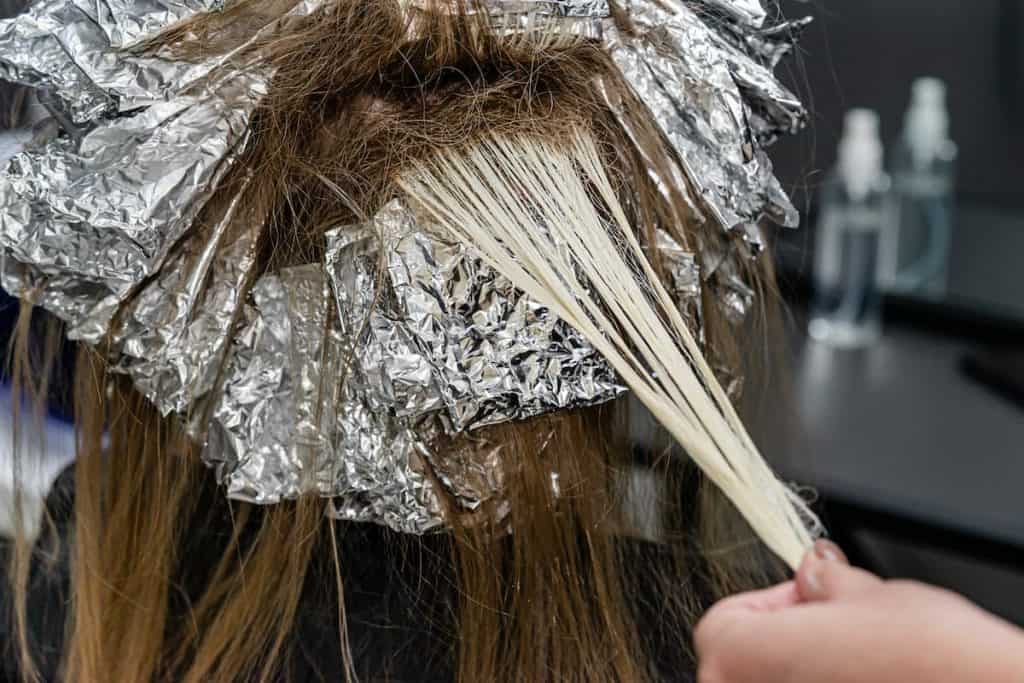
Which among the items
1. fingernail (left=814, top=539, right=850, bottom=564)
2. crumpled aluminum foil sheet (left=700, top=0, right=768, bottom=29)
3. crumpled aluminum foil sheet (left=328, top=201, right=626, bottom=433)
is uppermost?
crumpled aluminum foil sheet (left=700, top=0, right=768, bottom=29)

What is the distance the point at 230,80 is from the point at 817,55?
129 cm

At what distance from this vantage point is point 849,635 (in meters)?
0.42

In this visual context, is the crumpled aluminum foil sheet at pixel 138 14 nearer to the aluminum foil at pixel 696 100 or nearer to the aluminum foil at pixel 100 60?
the aluminum foil at pixel 100 60

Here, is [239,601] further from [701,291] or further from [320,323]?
[701,291]

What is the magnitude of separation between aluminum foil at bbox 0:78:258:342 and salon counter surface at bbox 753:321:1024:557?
599mm

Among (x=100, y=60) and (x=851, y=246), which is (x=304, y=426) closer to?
(x=100, y=60)

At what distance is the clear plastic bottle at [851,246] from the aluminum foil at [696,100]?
929 millimetres

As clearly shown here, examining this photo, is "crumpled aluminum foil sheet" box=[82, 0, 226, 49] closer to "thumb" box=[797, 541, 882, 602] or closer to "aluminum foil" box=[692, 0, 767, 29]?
"aluminum foil" box=[692, 0, 767, 29]

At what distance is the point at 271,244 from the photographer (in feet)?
2.20

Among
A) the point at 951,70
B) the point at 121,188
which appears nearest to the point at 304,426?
the point at 121,188

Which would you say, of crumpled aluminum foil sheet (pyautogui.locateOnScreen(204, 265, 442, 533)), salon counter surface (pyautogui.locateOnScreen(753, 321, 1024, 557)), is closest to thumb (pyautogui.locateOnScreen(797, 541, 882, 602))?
crumpled aluminum foil sheet (pyautogui.locateOnScreen(204, 265, 442, 533))

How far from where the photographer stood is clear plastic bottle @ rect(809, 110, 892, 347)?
1553 mm

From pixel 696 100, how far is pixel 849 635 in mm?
365

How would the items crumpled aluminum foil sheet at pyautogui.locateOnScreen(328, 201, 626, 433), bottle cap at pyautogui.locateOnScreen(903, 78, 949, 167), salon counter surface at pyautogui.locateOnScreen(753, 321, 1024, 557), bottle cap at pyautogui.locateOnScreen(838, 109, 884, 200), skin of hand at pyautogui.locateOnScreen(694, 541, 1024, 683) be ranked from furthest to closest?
bottle cap at pyautogui.locateOnScreen(903, 78, 949, 167) → bottle cap at pyautogui.locateOnScreen(838, 109, 884, 200) → salon counter surface at pyautogui.locateOnScreen(753, 321, 1024, 557) → crumpled aluminum foil sheet at pyautogui.locateOnScreen(328, 201, 626, 433) → skin of hand at pyautogui.locateOnScreen(694, 541, 1024, 683)
